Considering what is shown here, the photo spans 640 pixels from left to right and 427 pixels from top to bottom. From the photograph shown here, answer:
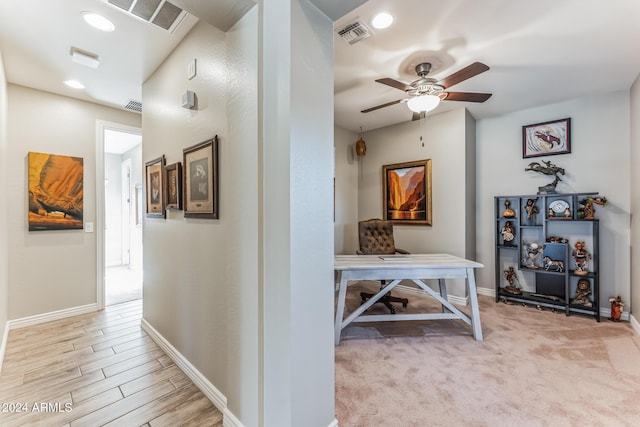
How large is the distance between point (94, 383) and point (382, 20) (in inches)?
130

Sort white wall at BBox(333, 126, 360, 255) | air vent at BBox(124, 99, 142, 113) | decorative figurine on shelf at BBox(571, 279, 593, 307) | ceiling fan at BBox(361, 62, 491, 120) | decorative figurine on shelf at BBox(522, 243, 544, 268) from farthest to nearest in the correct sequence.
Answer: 1. white wall at BBox(333, 126, 360, 255)
2. decorative figurine on shelf at BBox(522, 243, 544, 268)
3. air vent at BBox(124, 99, 142, 113)
4. decorative figurine on shelf at BBox(571, 279, 593, 307)
5. ceiling fan at BBox(361, 62, 491, 120)

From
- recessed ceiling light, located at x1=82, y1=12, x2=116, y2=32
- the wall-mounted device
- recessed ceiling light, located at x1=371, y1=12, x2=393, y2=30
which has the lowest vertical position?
the wall-mounted device

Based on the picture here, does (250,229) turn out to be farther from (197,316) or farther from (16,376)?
(16,376)

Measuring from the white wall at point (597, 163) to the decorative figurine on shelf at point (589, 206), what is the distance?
14 cm

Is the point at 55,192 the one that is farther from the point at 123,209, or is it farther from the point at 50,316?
the point at 123,209

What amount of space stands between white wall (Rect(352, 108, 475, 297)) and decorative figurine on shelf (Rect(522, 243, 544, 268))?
0.62m

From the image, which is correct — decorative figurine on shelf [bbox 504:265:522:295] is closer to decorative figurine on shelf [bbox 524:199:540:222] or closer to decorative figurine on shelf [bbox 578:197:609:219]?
decorative figurine on shelf [bbox 524:199:540:222]

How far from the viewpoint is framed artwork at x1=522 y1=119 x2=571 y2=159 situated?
10.9 ft

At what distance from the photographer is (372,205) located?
4578mm

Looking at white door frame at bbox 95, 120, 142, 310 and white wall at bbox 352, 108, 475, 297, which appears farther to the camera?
white wall at bbox 352, 108, 475, 297

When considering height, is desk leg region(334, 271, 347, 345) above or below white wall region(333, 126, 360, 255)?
below

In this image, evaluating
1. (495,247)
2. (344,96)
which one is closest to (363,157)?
(344,96)

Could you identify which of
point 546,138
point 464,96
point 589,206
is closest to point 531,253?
point 589,206

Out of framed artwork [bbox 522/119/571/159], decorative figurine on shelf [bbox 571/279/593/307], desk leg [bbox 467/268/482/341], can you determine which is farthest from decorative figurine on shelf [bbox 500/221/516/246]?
desk leg [bbox 467/268/482/341]
